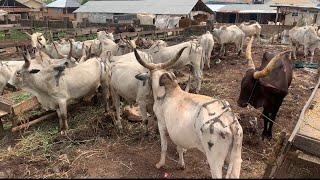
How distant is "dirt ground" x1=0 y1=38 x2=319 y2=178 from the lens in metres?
6.19

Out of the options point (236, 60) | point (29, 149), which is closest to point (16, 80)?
point (29, 149)

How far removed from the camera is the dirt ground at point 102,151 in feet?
20.3

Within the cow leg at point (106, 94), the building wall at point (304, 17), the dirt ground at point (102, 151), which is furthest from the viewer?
the building wall at point (304, 17)

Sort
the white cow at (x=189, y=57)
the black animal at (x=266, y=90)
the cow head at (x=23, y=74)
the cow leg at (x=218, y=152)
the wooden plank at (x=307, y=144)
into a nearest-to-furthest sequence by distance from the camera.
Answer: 1. the cow leg at (x=218, y=152)
2. the wooden plank at (x=307, y=144)
3. the black animal at (x=266, y=90)
4. the cow head at (x=23, y=74)
5. the white cow at (x=189, y=57)

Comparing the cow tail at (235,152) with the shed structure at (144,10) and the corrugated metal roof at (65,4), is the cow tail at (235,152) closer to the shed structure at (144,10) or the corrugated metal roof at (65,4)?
the shed structure at (144,10)

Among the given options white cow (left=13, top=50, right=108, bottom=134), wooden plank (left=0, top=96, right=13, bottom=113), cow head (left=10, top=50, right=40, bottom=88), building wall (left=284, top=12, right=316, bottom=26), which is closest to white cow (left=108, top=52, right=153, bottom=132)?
white cow (left=13, top=50, right=108, bottom=134)

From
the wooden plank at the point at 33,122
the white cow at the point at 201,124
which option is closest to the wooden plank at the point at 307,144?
the white cow at the point at 201,124

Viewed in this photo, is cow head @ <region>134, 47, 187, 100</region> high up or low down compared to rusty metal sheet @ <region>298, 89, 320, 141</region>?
up

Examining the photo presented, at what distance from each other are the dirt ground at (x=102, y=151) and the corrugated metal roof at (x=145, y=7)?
19.2m

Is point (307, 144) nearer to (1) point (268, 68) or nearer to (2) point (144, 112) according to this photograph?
(1) point (268, 68)

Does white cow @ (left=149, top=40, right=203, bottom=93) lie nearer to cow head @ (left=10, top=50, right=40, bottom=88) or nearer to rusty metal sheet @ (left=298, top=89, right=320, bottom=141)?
rusty metal sheet @ (left=298, top=89, right=320, bottom=141)

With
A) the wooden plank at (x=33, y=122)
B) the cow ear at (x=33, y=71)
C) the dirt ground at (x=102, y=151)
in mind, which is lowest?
the dirt ground at (x=102, y=151)

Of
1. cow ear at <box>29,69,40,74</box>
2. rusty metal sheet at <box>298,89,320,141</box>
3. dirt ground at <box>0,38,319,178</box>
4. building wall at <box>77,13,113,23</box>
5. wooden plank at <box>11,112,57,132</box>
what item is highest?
building wall at <box>77,13,113,23</box>

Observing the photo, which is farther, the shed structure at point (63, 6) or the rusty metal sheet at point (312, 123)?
the shed structure at point (63, 6)
